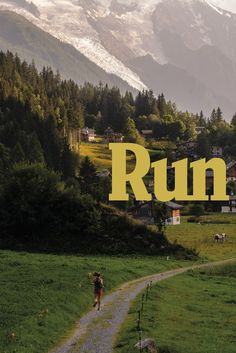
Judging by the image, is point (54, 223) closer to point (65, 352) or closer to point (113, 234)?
point (113, 234)

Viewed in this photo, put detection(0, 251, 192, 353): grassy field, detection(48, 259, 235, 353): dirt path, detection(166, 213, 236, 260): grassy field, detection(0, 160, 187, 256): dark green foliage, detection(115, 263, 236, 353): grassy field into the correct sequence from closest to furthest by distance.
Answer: detection(48, 259, 235, 353): dirt path < detection(115, 263, 236, 353): grassy field < detection(0, 251, 192, 353): grassy field < detection(0, 160, 187, 256): dark green foliage < detection(166, 213, 236, 260): grassy field

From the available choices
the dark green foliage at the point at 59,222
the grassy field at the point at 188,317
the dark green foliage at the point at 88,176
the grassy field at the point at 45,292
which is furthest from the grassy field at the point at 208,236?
the dark green foliage at the point at 88,176

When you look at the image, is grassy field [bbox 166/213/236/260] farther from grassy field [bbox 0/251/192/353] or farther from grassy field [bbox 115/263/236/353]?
grassy field [bbox 115/263/236/353]

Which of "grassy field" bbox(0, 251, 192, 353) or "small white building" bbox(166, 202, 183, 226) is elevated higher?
"small white building" bbox(166, 202, 183, 226)

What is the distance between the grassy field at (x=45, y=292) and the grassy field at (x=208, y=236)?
17503 millimetres

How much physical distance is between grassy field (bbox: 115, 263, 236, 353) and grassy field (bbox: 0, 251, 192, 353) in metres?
3.47

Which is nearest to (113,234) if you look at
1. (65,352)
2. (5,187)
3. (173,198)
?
(5,187)

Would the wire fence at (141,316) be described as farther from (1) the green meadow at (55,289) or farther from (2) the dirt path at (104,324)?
(2) the dirt path at (104,324)

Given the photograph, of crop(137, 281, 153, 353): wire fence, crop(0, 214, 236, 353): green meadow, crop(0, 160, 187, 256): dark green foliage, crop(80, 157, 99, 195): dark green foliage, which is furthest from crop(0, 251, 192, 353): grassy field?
crop(80, 157, 99, 195): dark green foliage

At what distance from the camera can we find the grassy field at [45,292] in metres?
29.1

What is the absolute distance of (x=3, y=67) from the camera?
200 m

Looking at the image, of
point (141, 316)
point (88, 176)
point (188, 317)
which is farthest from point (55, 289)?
point (88, 176)

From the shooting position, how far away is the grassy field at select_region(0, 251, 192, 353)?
29.1 meters

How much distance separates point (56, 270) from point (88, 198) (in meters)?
26.3
